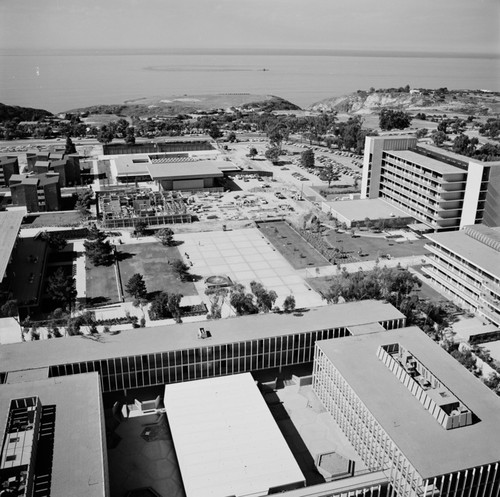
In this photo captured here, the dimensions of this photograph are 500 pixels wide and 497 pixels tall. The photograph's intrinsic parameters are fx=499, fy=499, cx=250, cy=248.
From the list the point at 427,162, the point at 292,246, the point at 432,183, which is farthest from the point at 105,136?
the point at 432,183

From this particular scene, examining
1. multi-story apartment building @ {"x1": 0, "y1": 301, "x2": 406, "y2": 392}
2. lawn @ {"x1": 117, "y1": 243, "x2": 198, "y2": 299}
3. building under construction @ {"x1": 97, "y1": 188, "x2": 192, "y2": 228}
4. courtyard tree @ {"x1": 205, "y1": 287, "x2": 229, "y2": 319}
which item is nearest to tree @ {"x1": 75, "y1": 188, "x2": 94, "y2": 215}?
building under construction @ {"x1": 97, "y1": 188, "x2": 192, "y2": 228}

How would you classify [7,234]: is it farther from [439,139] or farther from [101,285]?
[439,139]

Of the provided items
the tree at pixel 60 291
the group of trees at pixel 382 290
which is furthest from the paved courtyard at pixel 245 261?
the tree at pixel 60 291

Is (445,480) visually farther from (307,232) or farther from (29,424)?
(307,232)

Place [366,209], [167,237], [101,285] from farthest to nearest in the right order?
[366,209] → [167,237] → [101,285]

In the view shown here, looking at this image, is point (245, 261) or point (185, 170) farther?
point (185, 170)

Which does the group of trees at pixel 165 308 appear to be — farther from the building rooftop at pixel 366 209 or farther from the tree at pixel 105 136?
the tree at pixel 105 136
